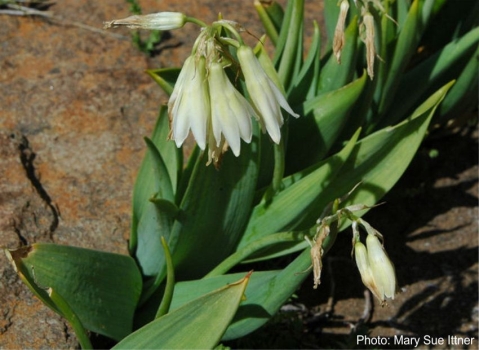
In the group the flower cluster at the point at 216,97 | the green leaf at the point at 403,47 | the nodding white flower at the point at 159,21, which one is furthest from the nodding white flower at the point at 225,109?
the green leaf at the point at 403,47

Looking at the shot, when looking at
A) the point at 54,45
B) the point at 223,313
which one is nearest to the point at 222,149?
the point at 223,313

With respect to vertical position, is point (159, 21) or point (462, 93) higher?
point (159, 21)

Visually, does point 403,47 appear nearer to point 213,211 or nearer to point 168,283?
point 213,211

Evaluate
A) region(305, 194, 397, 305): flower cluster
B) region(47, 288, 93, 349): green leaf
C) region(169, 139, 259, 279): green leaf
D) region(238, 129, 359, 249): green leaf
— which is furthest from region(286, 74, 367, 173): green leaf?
region(47, 288, 93, 349): green leaf

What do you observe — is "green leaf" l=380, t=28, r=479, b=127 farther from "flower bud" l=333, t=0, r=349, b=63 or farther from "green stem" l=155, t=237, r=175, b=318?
"green stem" l=155, t=237, r=175, b=318

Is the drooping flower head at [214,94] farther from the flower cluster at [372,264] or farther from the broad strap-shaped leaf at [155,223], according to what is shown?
the broad strap-shaped leaf at [155,223]

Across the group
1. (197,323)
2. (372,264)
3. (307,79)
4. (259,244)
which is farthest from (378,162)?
(197,323)

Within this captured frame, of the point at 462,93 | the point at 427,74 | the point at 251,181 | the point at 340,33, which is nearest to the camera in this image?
the point at 340,33
